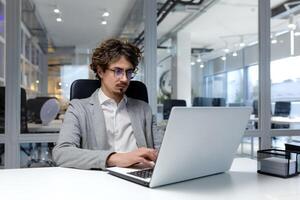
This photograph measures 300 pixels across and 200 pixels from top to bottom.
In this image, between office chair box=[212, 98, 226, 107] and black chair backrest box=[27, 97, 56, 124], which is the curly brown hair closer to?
black chair backrest box=[27, 97, 56, 124]

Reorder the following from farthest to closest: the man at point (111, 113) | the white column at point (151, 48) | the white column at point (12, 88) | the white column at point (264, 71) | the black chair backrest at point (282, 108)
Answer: the black chair backrest at point (282, 108) → the white column at point (264, 71) → the white column at point (151, 48) → the white column at point (12, 88) → the man at point (111, 113)

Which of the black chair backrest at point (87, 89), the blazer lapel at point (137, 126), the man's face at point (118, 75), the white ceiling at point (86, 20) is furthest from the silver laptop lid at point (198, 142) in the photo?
the white ceiling at point (86, 20)

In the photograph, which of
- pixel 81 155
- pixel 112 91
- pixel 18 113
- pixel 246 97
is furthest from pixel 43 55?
pixel 246 97

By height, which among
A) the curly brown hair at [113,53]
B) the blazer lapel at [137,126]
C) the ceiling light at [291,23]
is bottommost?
the blazer lapel at [137,126]

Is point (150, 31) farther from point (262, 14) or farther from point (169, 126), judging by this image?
point (169, 126)

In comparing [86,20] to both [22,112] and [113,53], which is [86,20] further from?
[113,53]

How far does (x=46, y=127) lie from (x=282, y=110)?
2.89 m

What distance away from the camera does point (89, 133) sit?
4.84 feet

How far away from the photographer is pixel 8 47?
9.09ft

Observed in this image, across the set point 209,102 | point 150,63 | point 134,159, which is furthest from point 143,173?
point 209,102

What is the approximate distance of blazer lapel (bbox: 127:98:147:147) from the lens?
1586 millimetres

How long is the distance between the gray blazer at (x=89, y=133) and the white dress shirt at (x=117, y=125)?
0.03 meters

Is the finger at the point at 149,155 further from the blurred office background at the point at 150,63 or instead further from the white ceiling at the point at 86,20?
the white ceiling at the point at 86,20

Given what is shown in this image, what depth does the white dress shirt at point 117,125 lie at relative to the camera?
1.57 metres
